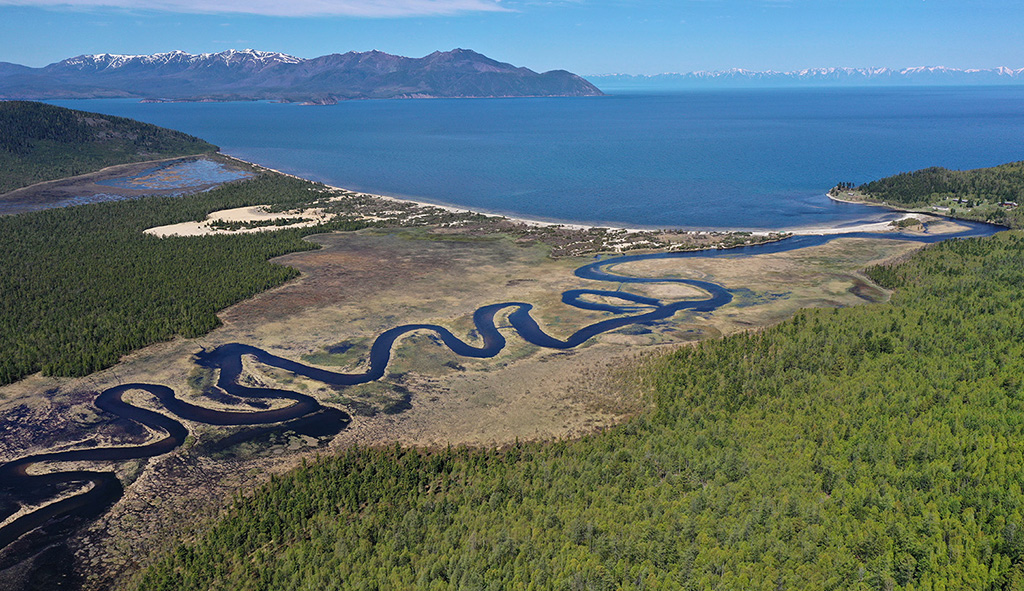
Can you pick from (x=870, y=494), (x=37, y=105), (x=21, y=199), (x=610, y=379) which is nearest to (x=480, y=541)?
(x=870, y=494)

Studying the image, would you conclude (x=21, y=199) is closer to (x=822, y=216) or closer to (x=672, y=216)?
(x=672, y=216)

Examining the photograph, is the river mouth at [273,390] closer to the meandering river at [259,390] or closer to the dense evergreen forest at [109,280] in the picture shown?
the meandering river at [259,390]

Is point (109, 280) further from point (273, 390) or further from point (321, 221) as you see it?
point (321, 221)

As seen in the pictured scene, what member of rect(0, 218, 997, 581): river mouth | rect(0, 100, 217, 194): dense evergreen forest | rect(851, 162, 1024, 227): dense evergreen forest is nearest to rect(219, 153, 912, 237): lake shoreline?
rect(851, 162, 1024, 227): dense evergreen forest

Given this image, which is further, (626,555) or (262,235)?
(262,235)

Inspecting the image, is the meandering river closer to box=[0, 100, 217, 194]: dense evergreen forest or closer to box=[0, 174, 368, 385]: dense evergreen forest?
box=[0, 174, 368, 385]: dense evergreen forest

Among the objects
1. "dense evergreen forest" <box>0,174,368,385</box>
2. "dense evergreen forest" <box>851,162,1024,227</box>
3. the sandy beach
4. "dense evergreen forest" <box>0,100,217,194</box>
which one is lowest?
"dense evergreen forest" <box>0,174,368,385</box>

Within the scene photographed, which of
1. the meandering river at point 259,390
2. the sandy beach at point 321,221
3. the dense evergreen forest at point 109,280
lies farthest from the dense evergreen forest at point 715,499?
the sandy beach at point 321,221
